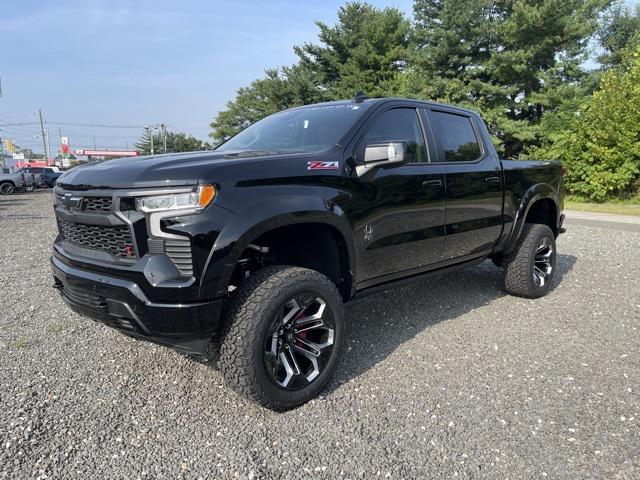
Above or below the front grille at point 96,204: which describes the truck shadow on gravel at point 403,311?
below

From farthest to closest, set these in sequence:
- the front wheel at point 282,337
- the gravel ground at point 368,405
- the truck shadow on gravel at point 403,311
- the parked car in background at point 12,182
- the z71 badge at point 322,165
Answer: the parked car in background at point 12,182 → the truck shadow on gravel at point 403,311 → the z71 badge at point 322,165 → the front wheel at point 282,337 → the gravel ground at point 368,405

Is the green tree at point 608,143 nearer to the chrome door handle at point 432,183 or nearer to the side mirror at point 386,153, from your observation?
the chrome door handle at point 432,183

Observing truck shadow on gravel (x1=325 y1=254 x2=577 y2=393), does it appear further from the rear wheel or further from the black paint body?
the rear wheel

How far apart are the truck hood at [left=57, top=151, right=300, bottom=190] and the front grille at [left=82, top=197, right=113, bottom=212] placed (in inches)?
2.7

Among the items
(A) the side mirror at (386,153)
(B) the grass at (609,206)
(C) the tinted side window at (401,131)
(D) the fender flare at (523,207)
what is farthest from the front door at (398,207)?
(B) the grass at (609,206)

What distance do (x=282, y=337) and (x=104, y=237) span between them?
45.5 inches

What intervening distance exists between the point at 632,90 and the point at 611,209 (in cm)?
429

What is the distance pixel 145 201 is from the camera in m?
2.46

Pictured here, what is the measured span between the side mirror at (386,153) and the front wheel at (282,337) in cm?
84

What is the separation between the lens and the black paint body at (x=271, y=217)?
2430 millimetres

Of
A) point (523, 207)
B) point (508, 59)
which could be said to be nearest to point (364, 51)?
point (508, 59)

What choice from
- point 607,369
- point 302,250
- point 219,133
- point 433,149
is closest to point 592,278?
point 607,369

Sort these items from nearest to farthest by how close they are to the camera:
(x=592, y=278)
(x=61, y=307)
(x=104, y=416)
Answer: (x=104, y=416), (x=61, y=307), (x=592, y=278)

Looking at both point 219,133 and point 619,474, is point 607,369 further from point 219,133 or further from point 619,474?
point 219,133
